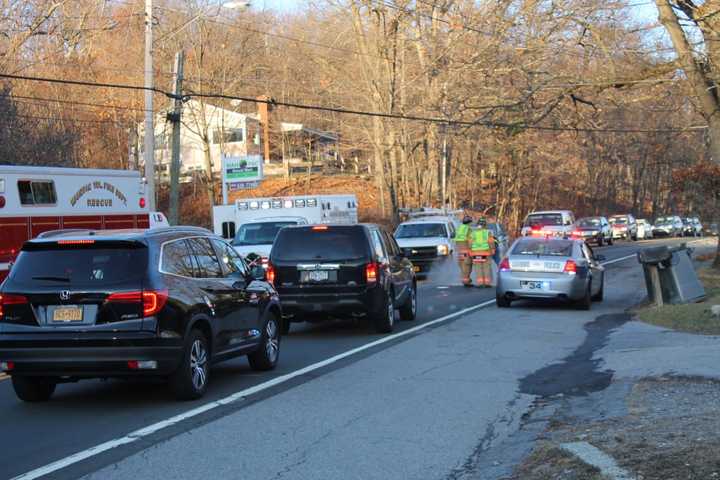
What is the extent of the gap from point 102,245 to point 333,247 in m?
6.12

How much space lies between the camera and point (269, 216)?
26109mm

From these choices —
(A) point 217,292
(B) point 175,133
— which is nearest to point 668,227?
(B) point 175,133

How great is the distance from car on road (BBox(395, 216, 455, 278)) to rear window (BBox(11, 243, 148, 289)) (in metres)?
20.5

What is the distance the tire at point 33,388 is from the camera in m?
9.34

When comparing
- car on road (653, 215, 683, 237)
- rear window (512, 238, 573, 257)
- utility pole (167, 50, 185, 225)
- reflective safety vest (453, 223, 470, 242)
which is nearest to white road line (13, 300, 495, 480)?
rear window (512, 238, 573, 257)

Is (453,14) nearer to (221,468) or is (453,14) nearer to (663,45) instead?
(663,45)

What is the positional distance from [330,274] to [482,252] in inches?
393

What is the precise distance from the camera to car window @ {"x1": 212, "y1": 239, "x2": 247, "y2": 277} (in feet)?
34.7

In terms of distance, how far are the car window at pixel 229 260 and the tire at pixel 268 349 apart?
804mm

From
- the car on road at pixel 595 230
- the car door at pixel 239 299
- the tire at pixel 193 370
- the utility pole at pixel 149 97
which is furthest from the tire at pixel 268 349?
the car on road at pixel 595 230

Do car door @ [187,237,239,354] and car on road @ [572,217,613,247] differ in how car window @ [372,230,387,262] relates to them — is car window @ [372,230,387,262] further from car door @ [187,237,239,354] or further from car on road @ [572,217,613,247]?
car on road @ [572,217,613,247]

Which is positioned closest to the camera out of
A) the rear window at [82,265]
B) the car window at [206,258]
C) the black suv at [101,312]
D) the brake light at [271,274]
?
the black suv at [101,312]

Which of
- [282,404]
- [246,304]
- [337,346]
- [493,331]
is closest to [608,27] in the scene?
[493,331]

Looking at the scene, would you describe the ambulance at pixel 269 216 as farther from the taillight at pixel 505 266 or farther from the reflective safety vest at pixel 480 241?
the taillight at pixel 505 266
